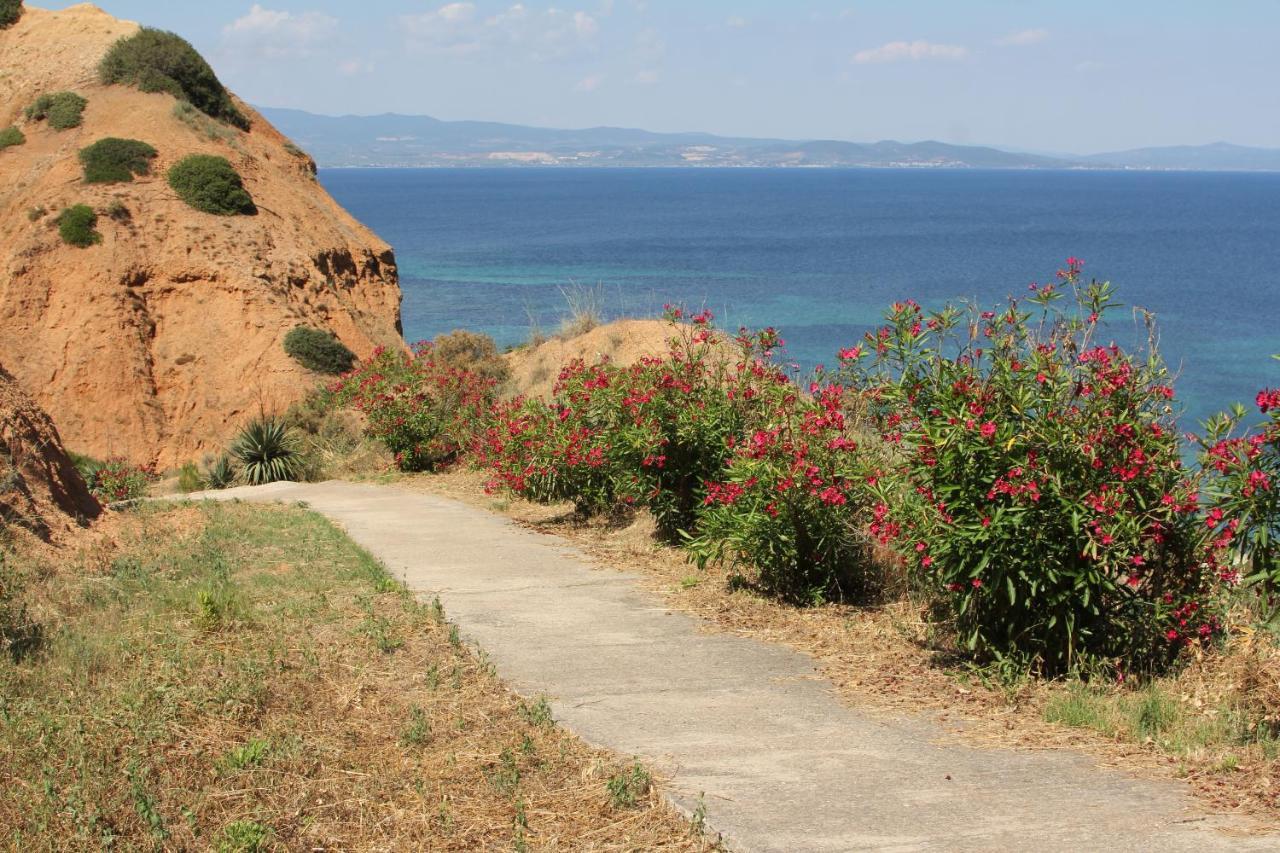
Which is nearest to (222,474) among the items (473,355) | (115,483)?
(115,483)

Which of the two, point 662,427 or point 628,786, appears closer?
point 628,786

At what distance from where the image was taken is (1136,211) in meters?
140

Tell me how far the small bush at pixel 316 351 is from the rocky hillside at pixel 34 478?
626 inches

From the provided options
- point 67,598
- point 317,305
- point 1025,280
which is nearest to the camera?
point 67,598

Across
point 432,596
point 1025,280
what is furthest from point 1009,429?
point 1025,280

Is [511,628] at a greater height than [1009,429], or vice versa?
[1009,429]

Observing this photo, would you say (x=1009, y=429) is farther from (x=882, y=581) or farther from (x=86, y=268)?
(x=86, y=268)

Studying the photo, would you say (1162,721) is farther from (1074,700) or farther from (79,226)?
(79,226)

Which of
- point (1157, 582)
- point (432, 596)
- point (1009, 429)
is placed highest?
point (1009, 429)

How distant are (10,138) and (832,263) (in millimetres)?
50720

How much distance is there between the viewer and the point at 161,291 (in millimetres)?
28625

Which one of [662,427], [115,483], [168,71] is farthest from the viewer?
[168,71]

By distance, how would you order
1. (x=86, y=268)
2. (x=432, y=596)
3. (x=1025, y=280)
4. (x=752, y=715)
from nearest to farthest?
1. (x=752, y=715)
2. (x=432, y=596)
3. (x=86, y=268)
4. (x=1025, y=280)

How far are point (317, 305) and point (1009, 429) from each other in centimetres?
2532
